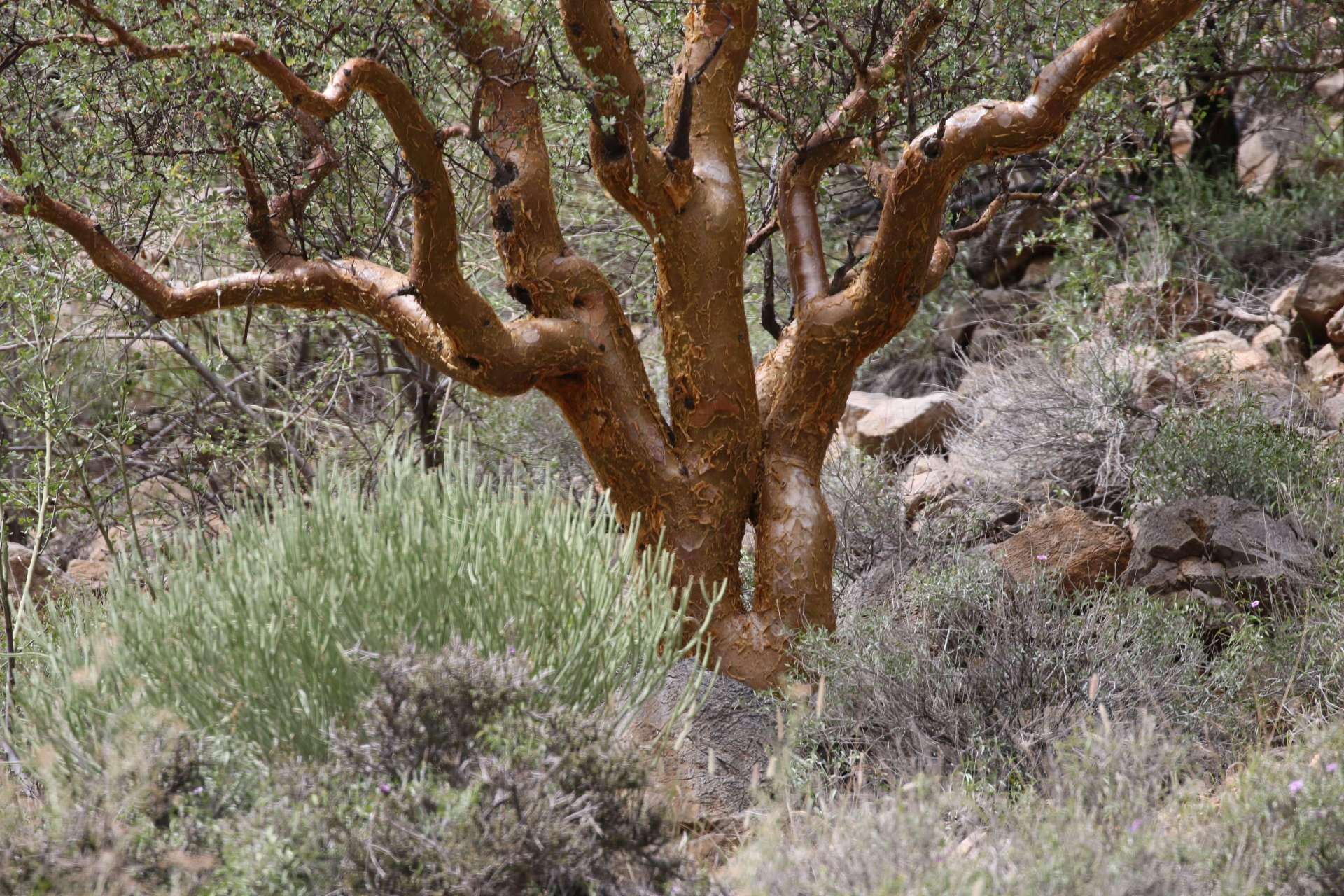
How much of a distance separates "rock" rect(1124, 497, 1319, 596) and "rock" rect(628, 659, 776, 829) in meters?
1.80

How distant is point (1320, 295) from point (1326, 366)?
0.47 meters

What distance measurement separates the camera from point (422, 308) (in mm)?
4469

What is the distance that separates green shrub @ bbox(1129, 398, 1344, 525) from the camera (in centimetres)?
572

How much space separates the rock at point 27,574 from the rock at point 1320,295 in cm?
737

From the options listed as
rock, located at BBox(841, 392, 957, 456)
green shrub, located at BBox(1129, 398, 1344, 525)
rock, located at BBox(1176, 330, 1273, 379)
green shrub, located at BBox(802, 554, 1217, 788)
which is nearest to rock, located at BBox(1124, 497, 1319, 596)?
green shrub, located at BBox(1129, 398, 1344, 525)

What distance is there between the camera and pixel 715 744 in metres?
4.49

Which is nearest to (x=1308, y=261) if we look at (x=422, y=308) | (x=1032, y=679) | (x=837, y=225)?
(x=837, y=225)

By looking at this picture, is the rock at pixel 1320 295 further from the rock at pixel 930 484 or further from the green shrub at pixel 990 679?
the green shrub at pixel 990 679

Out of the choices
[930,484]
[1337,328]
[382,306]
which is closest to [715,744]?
[382,306]

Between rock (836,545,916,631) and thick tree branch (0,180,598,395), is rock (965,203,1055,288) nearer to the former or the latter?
rock (836,545,916,631)

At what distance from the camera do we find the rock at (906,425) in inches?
314

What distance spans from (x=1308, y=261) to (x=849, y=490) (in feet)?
15.4

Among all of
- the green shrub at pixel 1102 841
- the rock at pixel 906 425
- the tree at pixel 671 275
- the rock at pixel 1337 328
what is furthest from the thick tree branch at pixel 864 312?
the rock at pixel 1337 328

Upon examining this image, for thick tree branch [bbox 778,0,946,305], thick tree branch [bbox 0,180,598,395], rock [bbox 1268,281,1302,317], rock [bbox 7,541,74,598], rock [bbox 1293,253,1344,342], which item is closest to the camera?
thick tree branch [bbox 0,180,598,395]
